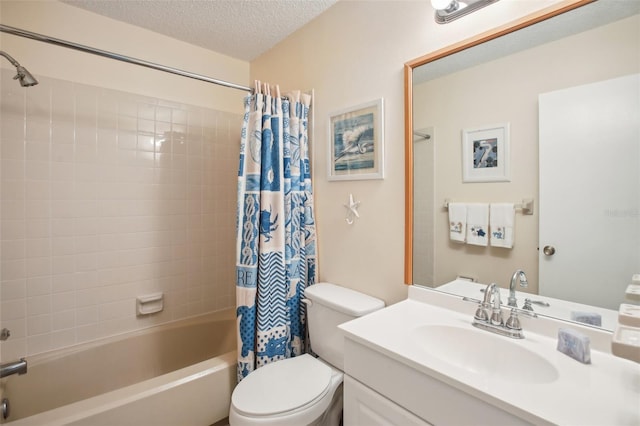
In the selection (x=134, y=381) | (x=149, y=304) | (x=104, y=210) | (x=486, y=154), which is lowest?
(x=134, y=381)

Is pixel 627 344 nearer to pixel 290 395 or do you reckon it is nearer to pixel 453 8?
pixel 290 395

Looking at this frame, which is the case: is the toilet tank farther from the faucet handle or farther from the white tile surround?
the white tile surround

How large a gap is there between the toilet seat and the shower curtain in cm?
21

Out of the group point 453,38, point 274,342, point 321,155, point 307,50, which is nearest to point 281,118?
point 321,155

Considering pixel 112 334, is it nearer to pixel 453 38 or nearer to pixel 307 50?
pixel 307 50

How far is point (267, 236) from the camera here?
1582 mm

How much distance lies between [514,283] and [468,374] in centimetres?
45

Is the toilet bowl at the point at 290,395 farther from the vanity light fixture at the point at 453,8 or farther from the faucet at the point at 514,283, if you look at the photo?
the vanity light fixture at the point at 453,8

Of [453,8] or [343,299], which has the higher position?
[453,8]

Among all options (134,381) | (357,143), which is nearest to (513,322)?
(357,143)

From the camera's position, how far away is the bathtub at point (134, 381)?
1.26 m

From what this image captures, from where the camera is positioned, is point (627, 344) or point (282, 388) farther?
point (282, 388)

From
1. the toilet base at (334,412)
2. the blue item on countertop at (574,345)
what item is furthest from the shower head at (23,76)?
the blue item on countertop at (574,345)

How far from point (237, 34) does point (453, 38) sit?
57.7 inches
